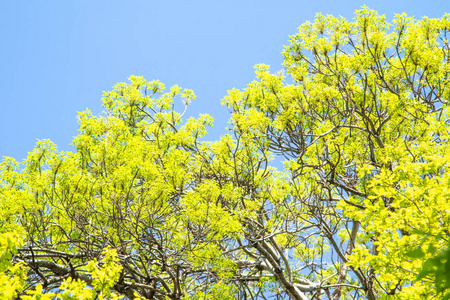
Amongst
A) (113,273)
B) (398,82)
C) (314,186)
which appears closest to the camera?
(113,273)

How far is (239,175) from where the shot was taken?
816cm

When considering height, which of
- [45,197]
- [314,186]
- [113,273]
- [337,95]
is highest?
[337,95]

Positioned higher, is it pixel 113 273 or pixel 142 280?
pixel 142 280

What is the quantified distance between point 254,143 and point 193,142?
50.0 inches

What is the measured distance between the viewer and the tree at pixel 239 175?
634cm

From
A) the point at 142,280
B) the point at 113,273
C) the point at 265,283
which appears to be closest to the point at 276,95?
the point at 265,283

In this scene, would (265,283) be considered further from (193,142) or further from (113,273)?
(113,273)

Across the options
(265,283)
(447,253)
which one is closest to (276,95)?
(265,283)

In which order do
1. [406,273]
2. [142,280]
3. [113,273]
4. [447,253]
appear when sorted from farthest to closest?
[142,280]
[406,273]
[113,273]
[447,253]

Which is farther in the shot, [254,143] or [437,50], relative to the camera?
[254,143]

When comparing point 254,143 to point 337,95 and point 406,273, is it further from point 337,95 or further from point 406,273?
point 406,273

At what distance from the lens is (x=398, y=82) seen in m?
8.09

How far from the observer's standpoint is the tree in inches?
250

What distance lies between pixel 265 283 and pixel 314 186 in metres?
2.37
